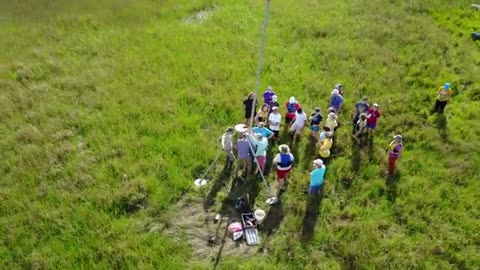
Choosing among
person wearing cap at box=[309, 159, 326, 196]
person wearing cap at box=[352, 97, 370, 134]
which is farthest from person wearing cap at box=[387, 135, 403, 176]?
person wearing cap at box=[309, 159, 326, 196]

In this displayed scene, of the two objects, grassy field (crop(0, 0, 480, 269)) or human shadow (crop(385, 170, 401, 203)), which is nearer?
grassy field (crop(0, 0, 480, 269))

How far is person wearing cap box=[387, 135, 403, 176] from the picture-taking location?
1398 cm

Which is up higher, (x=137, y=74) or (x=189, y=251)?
(x=137, y=74)

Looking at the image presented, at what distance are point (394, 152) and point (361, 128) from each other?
5.92ft

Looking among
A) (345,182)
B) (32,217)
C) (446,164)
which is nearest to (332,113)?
(345,182)

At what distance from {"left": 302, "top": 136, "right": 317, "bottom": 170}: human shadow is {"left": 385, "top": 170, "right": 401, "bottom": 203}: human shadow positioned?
2511 millimetres

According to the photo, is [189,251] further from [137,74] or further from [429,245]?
[137,74]

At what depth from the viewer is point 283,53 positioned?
20703mm

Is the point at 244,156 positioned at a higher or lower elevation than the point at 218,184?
higher

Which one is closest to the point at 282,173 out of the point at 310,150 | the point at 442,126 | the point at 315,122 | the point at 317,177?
the point at 317,177

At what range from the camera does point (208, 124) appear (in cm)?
1667

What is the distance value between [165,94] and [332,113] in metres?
6.72

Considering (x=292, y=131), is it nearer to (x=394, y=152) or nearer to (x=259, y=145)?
(x=259, y=145)

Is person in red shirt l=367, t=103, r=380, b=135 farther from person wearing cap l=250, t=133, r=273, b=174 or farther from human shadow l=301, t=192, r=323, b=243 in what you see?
person wearing cap l=250, t=133, r=273, b=174
